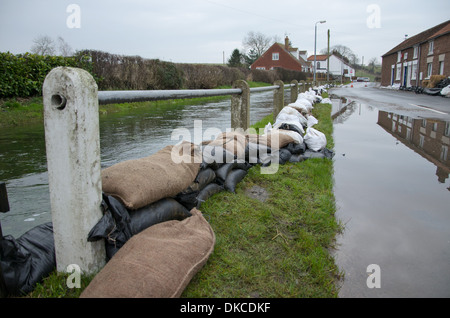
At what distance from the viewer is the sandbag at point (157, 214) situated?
2.06 metres

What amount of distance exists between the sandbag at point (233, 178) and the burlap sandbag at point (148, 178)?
65cm

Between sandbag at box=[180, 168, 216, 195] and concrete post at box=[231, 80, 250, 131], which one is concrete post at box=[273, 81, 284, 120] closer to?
concrete post at box=[231, 80, 250, 131]

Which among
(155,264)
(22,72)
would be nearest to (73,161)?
(155,264)

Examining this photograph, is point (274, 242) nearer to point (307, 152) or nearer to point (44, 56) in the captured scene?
point (307, 152)

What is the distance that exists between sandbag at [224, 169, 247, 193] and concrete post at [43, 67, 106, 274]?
5.39 feet

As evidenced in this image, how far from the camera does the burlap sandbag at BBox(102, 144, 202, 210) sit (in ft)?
6.71

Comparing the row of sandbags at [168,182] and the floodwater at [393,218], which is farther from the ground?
the row of sandbags at [168,182]

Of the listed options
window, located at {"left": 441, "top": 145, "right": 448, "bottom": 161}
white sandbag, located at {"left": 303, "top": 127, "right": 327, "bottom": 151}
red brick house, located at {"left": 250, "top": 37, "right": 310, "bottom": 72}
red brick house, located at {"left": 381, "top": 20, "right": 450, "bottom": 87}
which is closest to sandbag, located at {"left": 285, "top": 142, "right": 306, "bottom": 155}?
white sandbag, located at {"left": 303, "top": 127, "right": 327, "bottom": 151}

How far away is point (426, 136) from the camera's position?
6875 millimetres

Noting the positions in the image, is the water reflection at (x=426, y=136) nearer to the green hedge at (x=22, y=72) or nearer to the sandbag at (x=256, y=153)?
the sandbag at (x=256, y=153)

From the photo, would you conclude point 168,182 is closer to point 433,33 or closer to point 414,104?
point 414,104

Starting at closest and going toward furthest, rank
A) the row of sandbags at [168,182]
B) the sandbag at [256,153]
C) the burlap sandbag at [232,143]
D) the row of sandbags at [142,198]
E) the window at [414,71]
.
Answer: the row of sandbags at [142,198], the row of sandbags at [168,182], the burlap sandbag at [232,143], the sandbag at [256,153], the window at [414,71]

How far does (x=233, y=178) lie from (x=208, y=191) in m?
0.43

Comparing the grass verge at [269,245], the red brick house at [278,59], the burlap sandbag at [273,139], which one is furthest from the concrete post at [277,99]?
the red brick house at [278,59]
